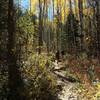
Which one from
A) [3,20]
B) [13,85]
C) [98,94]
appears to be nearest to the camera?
[98,94]

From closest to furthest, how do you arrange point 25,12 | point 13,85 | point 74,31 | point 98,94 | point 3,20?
point 98,94, point 13,85, point 3,20, point 25,12, point 74,31

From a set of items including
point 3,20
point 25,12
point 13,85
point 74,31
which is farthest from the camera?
point 74,31

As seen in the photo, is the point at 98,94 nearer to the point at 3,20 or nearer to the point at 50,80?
the point at 50,80

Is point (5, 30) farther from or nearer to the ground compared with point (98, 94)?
farther from the ground

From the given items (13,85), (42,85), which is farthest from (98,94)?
(13,85)

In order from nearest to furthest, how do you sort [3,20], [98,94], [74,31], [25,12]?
1. [98,94]
2. [3,20]
3. [25,12]
4. [74,31]

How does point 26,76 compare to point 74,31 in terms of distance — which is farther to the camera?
point 74,31

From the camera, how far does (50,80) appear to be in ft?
33.9

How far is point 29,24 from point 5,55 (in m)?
1.41

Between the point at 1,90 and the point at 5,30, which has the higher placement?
the point at 5,30

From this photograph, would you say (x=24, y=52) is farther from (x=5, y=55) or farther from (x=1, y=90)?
(x=1, y=90)

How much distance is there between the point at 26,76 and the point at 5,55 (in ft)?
3.20

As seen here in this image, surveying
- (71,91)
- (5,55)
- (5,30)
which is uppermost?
(5,30)

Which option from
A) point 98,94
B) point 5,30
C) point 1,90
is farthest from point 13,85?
point 98,94
